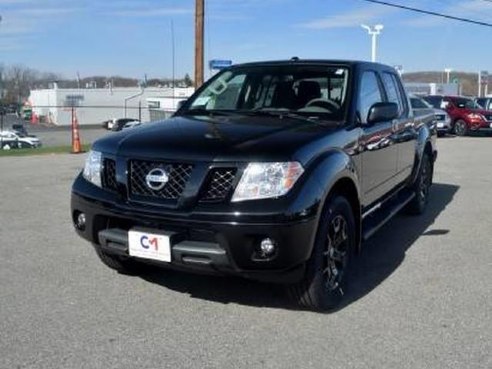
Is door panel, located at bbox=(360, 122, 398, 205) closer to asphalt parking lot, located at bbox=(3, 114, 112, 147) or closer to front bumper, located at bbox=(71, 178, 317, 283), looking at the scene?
front bumper, located at bbox=(71, 178, 317, 283)

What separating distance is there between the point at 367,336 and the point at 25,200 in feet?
20.9

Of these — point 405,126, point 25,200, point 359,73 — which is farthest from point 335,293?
point 25,200

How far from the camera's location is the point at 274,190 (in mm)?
4078

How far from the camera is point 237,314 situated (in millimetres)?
4527

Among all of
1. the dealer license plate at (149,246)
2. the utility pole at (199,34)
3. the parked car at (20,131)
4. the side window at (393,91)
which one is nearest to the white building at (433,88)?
the parked car at (20,131)

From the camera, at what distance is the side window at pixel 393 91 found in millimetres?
6570

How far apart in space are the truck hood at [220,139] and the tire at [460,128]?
22.1 metres

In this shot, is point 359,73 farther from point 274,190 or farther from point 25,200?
point 25,200

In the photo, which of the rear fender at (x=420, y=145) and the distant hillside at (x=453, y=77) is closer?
the rear fender at (x=420, y=145)

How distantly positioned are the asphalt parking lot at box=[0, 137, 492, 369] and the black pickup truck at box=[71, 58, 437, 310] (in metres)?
0.31

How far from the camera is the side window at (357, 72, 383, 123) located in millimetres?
5492

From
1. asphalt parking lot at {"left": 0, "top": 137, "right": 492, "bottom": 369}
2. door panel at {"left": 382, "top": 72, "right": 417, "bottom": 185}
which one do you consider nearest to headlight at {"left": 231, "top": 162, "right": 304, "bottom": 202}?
asphalt parking lot at {"left": 0, "top": 137, "right": 492, "bottom": 369}

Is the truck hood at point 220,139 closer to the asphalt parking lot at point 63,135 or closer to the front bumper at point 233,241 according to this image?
the front bumper at point 233,241

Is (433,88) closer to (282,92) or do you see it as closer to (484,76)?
(484,76)
